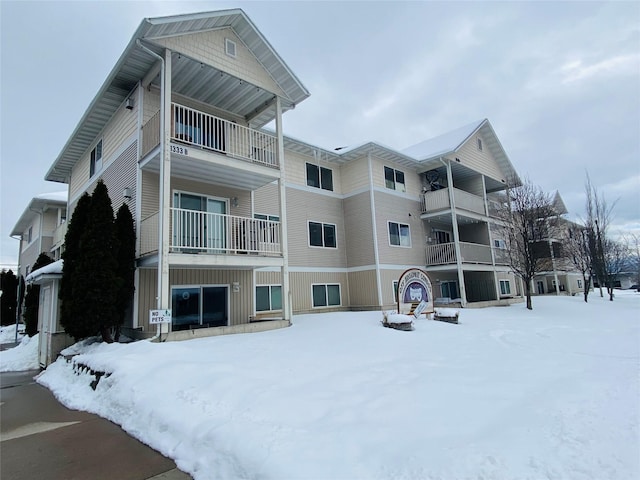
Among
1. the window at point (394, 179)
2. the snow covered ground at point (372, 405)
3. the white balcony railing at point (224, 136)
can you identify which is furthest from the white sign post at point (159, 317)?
the window at point (394, 179)

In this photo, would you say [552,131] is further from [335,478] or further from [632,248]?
[335,478]

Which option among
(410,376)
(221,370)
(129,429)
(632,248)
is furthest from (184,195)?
(632,248)

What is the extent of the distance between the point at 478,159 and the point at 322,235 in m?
11.9

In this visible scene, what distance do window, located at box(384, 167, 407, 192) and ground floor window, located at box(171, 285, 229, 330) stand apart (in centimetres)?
1065

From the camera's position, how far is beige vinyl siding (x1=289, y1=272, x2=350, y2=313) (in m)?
15.9

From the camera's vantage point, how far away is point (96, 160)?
14023mm

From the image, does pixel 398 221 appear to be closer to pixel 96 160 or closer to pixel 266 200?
pixel 266 200

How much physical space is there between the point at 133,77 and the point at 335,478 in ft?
39.1

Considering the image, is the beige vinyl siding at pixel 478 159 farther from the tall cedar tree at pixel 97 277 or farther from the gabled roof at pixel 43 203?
the gabled roof at pixel 43 203

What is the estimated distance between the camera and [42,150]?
1161 inches

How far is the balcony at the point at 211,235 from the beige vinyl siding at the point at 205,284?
77 centimetres

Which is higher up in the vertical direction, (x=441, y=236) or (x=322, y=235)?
(x=441, y=236)

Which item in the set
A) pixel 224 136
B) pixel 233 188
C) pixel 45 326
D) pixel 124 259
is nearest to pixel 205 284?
pixel 124 259

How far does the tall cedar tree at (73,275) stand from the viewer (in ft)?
28.5
